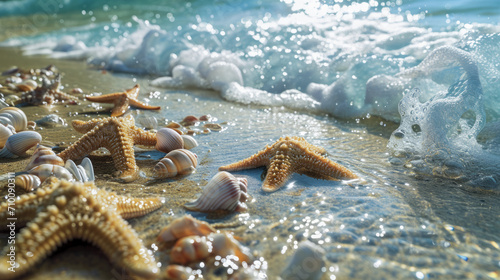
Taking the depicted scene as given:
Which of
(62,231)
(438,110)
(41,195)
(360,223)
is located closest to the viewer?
(62,231)

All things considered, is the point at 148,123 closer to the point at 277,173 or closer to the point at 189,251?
the point at 277,173

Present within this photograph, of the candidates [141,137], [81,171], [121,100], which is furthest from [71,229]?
[121,100]

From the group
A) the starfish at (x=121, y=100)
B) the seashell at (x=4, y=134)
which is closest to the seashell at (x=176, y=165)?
the seashell at (x=4, y=134)

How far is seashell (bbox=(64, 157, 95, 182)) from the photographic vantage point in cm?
242

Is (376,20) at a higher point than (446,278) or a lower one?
higher

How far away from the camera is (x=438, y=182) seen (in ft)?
9.63

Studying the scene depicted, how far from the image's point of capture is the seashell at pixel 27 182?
2340 millimetres

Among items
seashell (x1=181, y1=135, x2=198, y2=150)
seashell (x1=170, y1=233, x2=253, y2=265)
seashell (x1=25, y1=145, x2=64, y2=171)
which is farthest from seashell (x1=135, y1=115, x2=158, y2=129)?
seashell (x1=170, y1=233, x2=253, y2=265)

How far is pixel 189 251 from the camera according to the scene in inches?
69.5

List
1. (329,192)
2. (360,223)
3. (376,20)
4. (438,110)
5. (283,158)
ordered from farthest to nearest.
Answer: (376,20) → (438,110) → (283,158) → (329,192) → (360,223)

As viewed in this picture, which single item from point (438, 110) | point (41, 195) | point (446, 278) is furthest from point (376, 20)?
point (41, 195)

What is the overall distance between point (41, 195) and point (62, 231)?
0.99ft

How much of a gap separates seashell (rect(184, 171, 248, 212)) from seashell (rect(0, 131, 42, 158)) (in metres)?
1.64

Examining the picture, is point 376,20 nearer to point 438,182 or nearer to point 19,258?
point 438,182
